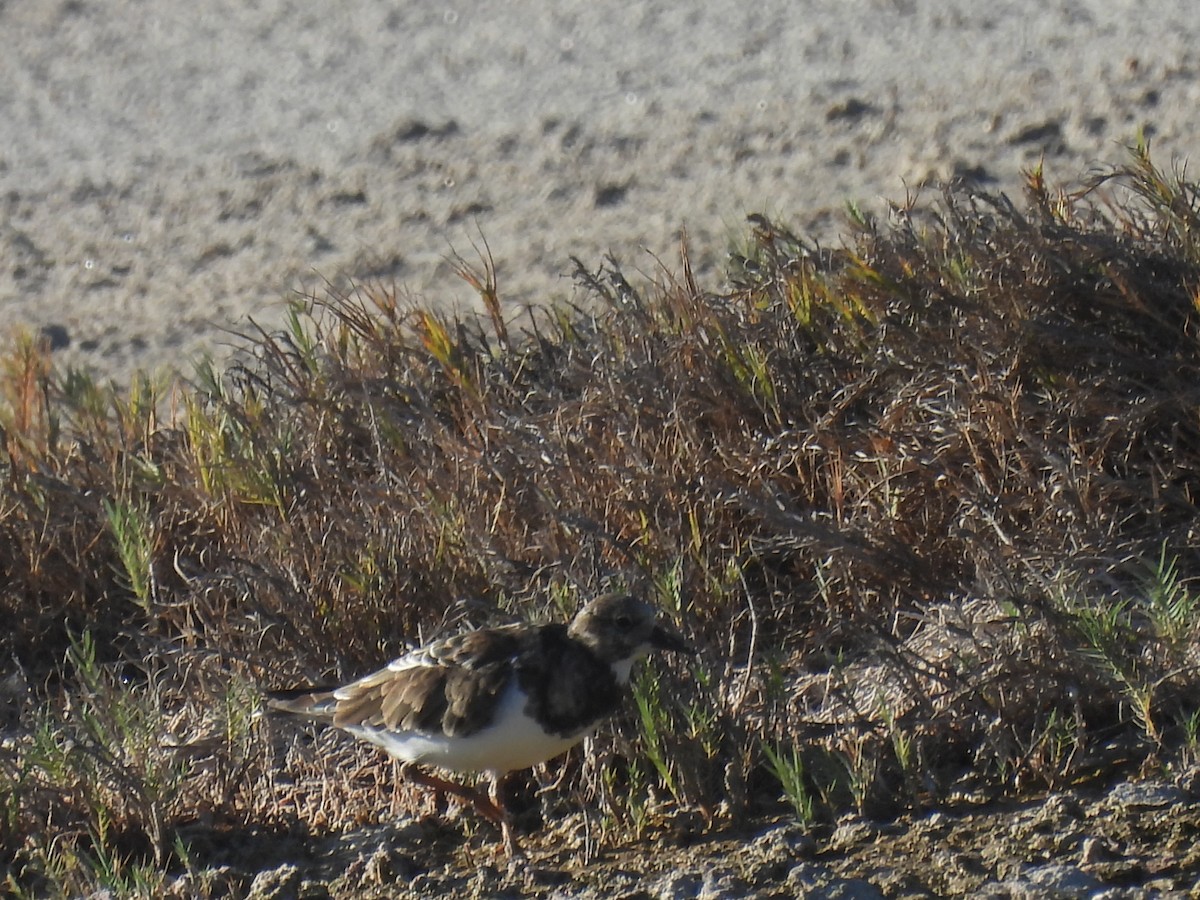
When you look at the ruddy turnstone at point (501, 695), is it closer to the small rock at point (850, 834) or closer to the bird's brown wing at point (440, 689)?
the bird's brown wing at point (440, 689)

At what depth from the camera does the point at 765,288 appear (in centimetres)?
596

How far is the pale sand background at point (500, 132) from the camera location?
775cm

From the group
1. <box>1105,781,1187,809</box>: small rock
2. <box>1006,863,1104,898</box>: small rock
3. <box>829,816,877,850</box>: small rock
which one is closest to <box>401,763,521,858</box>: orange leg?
<box>829,816,877,850</box>: small rock

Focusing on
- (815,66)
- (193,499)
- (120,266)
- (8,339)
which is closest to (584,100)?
(815,66)

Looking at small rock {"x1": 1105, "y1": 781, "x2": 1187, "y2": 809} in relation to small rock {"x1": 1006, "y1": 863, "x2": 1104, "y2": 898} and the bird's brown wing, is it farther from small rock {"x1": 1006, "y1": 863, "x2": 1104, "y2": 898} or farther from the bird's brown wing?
the bird's brown wing

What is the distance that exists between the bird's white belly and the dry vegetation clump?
0.22 metres

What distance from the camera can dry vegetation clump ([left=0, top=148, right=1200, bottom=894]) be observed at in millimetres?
4496

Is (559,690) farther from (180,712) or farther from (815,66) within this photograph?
(815,66)

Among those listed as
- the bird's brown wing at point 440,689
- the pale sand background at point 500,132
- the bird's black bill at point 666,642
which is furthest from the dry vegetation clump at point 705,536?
the pale sand background at point 500,132

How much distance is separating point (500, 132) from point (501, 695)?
15.5 feet

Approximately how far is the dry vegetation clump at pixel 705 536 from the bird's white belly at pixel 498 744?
0.71 ft

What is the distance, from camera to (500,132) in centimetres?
873

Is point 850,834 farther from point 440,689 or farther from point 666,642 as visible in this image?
point 440,689

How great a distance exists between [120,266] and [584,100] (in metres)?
2.29
